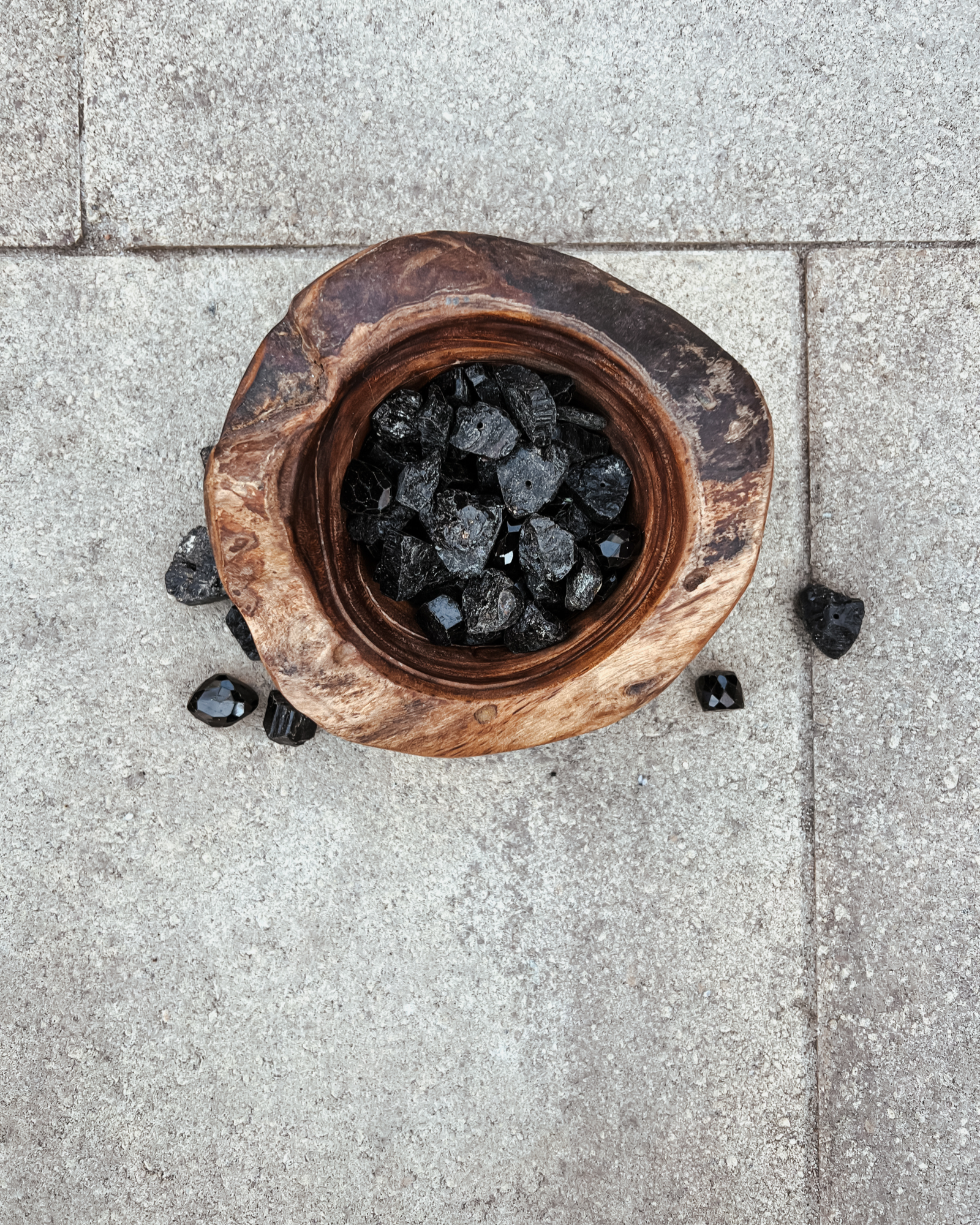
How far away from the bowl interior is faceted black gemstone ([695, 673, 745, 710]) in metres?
0.50

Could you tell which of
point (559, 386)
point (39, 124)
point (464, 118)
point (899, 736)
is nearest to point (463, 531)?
point (559, 386)

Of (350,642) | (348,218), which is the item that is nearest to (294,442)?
(350,642)

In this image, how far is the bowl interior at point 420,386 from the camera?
122cm

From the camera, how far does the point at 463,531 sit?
54.4 inches

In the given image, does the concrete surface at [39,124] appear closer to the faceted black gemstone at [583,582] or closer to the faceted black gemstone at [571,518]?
the faceted black gemstone at [571,518]

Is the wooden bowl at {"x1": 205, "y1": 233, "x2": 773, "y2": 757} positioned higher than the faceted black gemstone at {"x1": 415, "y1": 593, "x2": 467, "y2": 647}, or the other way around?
the wooden bowl at {"x1": 205, "y1": 233, "x2": 773, "y2": 757}

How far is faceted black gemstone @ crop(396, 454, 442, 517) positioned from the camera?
1.38 m

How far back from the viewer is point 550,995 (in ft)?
5.99

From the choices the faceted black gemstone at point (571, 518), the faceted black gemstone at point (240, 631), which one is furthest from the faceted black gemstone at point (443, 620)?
the faceted black gemstone at point (240, 631)

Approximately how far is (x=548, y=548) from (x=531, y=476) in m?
0.13

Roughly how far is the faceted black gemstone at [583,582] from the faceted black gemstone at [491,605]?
0.28ft

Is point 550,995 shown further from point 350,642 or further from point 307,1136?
point 350,642

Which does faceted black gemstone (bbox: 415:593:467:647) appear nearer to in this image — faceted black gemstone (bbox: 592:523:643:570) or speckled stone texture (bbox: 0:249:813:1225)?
faceted black gemstone (bbox: 592:523:643:570)

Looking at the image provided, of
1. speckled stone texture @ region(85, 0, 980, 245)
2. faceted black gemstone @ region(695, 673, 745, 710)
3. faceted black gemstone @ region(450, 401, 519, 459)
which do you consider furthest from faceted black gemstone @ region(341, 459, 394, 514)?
faceted black gemstone @ region(695, 673, 745, 710)
